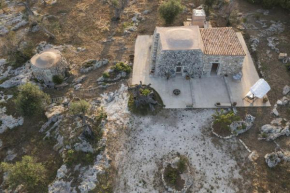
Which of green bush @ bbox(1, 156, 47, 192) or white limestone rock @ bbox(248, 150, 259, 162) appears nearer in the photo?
green bush @ bbox(1, 156, 47, 192)

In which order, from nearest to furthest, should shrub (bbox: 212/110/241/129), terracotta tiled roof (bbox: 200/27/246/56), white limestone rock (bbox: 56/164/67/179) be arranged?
white limestone rock (bbox: 56/164/67/179), shrub (bbox: 212/110/241/129), terracotta tiled roof (bbox: 200/27/246/56)

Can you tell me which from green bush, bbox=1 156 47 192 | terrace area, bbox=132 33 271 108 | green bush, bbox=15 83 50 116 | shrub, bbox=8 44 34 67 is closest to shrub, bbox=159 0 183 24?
terrace area, bbox=132 33 271 108

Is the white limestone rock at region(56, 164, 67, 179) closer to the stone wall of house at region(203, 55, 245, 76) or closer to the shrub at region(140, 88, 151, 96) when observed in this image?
the shrub at region(140, 88, 151, 96)

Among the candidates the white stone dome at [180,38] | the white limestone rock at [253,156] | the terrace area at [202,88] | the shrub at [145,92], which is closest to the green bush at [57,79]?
the terrace area at [202,88]

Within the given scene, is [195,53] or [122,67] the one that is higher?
[195,53]

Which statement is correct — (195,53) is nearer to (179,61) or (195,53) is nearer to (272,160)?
(179,61)

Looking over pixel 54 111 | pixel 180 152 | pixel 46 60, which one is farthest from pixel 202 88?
pixel 46 60

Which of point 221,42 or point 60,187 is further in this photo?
point 221,42

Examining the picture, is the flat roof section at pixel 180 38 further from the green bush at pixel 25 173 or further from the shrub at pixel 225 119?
the green bush at pixel 25 173
